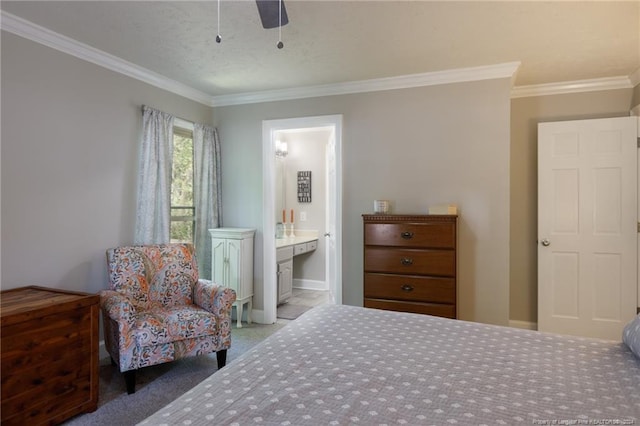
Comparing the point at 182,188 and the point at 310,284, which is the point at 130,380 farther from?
the point at 310,284

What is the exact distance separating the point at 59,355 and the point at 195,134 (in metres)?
2.42

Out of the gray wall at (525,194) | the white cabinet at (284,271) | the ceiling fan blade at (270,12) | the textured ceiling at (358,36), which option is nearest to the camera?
the ceiling fan blade at (270,12)

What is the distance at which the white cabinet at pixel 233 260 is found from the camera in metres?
3.91

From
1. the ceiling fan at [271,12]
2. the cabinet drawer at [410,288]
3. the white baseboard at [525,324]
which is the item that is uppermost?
the ceiling fan at [271,12]

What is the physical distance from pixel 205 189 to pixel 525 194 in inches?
128

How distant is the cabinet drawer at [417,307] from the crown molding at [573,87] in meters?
2.25

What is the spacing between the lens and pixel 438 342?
1639 mm

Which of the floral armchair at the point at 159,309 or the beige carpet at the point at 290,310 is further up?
the floral armchair at the point at 159,309

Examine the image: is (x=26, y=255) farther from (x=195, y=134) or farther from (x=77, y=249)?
(x=195, y=134)

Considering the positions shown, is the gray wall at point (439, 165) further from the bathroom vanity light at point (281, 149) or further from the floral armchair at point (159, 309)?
the bathroom vanity light at point (281, 149)

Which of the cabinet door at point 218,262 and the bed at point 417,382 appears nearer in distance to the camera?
the bed at point 417,382

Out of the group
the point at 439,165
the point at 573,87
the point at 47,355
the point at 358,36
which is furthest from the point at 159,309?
the point at 573,87

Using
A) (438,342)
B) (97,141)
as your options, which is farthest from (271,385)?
(97,141)

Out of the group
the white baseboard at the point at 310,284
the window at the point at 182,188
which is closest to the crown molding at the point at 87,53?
the window at the point at 182,188
